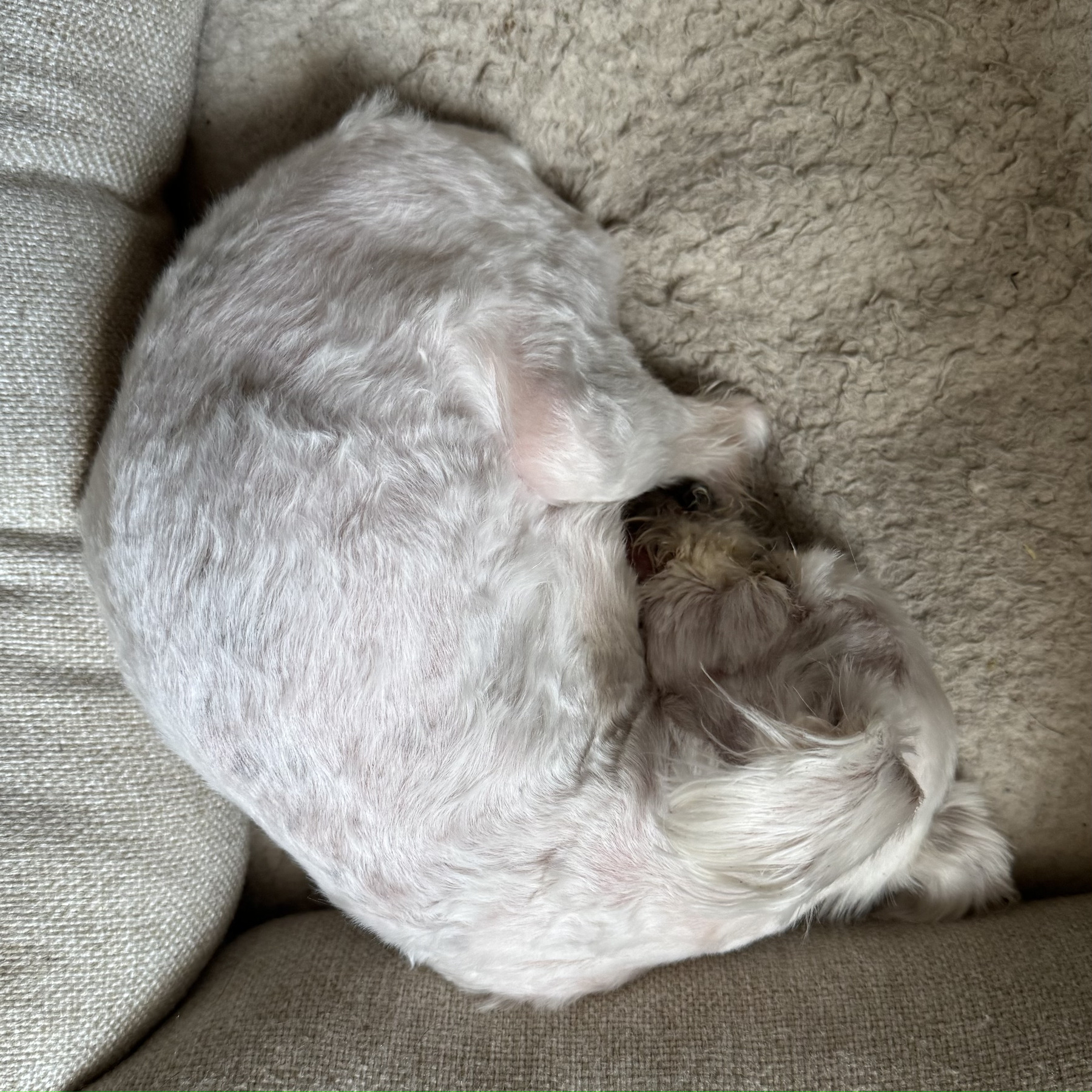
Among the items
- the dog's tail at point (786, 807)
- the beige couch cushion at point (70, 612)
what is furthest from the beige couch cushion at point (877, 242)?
the dog's tail at point (786, 807)

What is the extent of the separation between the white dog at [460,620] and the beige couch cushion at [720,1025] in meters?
0.10

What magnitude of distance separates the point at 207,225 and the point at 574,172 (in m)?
0.70

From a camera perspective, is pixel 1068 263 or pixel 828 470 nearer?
pixel 1068 263

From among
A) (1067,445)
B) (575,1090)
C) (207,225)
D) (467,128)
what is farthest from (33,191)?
(1067,445)


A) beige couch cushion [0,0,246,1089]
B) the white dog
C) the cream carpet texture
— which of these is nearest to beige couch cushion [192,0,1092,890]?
the cream carpet texture

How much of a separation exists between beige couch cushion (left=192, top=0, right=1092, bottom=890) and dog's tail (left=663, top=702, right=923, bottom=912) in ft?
1.70

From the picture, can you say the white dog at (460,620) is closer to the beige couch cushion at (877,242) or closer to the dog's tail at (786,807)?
the dog's tail at (786,807)

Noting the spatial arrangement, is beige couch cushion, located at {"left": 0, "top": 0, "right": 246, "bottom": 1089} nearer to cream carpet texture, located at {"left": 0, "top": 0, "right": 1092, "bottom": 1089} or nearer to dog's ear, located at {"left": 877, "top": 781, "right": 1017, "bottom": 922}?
cream carpet texture, located at {"left": 0, "top": 0, "right": 1092, "bottom": 1089}

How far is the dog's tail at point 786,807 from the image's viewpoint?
1.15 meters

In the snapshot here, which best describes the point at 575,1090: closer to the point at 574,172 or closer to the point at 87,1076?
the point at 87,1076

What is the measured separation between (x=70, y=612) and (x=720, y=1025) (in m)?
1.37

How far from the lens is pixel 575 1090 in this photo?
134 cm

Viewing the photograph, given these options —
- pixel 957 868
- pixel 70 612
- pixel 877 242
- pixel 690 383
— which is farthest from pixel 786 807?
pixel 70 612

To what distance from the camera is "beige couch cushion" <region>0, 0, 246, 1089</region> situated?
1441mm
